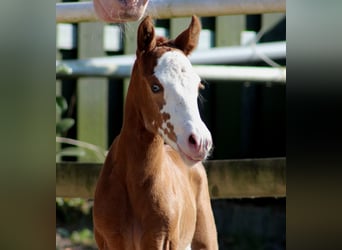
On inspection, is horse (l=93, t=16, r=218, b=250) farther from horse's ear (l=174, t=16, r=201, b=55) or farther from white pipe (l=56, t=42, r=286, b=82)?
white pipe (l=56, t=42, r=286, b=82)

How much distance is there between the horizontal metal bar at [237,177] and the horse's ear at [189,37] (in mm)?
911

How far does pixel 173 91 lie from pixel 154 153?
249 millimetres

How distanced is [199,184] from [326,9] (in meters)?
0.90

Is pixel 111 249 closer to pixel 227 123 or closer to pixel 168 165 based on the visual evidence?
pixel 168 165

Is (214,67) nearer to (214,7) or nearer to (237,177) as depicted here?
(237,177)

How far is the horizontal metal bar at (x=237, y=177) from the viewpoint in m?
2.75

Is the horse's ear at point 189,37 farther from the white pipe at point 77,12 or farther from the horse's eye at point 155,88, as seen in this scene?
the white pipe at point 77,12

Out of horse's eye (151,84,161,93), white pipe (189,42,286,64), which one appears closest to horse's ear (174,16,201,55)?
horse's eye (151,84,161,93)

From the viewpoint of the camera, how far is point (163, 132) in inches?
71.3

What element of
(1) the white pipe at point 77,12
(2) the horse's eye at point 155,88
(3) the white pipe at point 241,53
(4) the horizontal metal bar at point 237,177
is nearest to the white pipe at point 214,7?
(1) the white pipe at point 77,12

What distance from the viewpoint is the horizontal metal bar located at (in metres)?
2.75

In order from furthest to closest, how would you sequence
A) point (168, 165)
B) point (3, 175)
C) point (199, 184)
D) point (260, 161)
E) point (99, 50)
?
point (99, 50) < point (260, 161) < point (199, 184) < point (168, 165) < point (3, 175)

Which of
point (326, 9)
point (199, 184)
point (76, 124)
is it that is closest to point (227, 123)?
point (76, 124)

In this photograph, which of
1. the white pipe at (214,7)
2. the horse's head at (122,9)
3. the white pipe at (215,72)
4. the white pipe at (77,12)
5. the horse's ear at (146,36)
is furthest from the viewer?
the white pipe at (215,72)
